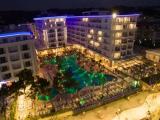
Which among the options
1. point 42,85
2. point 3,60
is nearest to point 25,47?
point 3,60

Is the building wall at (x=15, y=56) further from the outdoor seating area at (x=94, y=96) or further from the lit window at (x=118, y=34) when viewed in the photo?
the lit window at (x=118, y=34)

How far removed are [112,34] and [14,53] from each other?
101 feet

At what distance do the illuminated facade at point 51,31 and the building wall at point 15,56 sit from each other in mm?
28707

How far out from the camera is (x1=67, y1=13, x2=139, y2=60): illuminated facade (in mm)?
58391

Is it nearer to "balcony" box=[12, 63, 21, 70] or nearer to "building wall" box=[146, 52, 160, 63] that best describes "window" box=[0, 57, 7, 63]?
"balcony" box=[12, 63, 21, 70]

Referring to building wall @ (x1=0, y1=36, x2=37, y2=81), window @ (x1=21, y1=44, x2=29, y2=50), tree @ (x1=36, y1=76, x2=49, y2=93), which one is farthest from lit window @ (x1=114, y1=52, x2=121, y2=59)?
tree @ (x1=36, y1=76, x2=49, y2=93)

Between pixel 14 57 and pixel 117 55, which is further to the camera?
pixel 117 55

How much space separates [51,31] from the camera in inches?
3002

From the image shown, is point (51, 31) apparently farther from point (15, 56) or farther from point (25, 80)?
point (25, 80)

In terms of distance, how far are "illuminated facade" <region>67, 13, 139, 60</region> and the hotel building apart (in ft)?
85.3

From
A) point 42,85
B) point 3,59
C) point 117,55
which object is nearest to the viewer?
point 42,85

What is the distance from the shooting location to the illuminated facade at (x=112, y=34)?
58.4 metres

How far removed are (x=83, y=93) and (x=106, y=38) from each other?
83.1 ft

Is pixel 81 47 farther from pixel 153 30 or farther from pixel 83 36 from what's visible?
pixel 153 30
